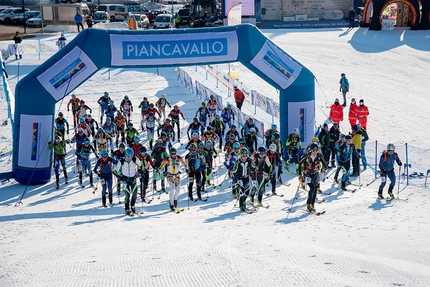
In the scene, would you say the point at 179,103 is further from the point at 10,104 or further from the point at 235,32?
the point at 235,32

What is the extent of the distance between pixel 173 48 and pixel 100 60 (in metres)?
2.06

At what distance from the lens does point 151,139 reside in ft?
67.7

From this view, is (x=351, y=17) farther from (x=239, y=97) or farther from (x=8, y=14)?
(x=8, y=14)

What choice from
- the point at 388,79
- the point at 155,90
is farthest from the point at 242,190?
the point at 388,79

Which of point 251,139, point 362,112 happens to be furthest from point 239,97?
point 251,139

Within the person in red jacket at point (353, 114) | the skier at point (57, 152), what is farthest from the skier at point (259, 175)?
the person in red jacket at point (353, 114)

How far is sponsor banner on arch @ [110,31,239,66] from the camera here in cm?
1750

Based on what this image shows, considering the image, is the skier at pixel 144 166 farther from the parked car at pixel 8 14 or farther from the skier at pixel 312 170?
the parked car at pixel 8 14

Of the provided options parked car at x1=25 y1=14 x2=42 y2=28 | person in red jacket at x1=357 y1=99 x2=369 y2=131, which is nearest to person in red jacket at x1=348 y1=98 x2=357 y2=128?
person in red jacket at x1=357 y1=99 x2=369 y2=131

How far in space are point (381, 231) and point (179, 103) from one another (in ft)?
49.4

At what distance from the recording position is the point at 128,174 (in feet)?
47.6

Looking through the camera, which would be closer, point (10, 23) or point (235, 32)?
point (235, 32)

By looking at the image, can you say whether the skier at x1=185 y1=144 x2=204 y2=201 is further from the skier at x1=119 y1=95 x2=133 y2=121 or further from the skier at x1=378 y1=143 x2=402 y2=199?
the skier at x1=119 y1=95 x2=133 y2=121

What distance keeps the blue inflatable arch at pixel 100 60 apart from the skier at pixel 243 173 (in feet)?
14.7
